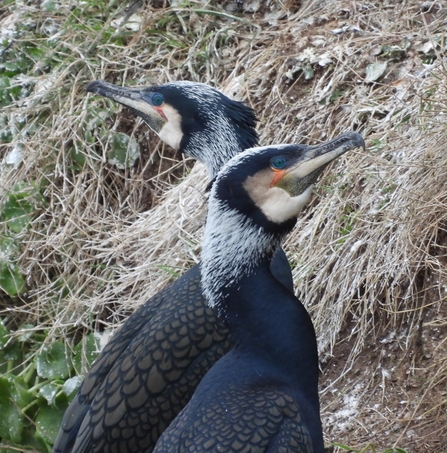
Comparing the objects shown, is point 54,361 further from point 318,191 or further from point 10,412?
point 318,191

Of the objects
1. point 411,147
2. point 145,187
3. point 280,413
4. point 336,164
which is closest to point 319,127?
point 336,164

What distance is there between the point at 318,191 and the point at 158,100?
93 centimetres

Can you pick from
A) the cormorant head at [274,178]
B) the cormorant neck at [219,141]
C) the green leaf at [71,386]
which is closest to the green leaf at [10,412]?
the green leaf at [71,386]

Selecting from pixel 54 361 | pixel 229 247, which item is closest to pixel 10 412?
pixel 54 361

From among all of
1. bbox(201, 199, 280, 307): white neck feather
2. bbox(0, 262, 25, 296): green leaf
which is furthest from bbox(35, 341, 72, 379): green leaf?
bbox(201, 199, 280, 307): white neck feather

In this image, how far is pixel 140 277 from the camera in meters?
4.98

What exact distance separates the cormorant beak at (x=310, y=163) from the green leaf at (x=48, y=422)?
2.16 m

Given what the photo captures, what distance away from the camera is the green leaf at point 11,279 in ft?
17.4

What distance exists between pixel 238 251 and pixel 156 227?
2134 mm

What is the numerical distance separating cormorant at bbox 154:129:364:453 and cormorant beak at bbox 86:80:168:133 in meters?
1.41

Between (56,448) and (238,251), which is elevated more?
(238,251)

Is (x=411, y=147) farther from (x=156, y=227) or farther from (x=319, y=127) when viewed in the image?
(x=156, y=227)

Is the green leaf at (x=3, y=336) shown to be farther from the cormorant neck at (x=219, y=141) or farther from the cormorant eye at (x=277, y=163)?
the cormorant eye at (x=277, y=163)

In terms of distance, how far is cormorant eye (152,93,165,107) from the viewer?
4.36m
